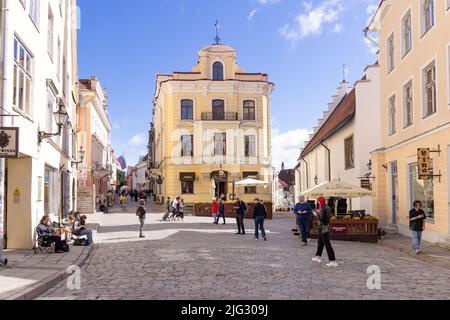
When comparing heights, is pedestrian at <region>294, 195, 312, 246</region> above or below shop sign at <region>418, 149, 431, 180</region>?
below

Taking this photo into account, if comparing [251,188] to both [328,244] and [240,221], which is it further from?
[328,244]

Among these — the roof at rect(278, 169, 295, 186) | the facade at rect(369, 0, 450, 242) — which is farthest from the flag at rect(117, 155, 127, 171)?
the facade at rect(369, 0, 450, 242)

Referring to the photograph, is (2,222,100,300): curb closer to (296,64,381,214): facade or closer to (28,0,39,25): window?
(28,0,39,25): window

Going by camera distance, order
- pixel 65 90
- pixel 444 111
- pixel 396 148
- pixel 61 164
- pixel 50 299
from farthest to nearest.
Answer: pixel 65 90, pixel 61 164, pixel 396 148, pixel 444 111, pixel 50 299

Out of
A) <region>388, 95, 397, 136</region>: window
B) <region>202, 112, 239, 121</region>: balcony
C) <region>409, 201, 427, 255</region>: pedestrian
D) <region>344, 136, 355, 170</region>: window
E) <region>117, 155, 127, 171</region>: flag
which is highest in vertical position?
<region>202, 112, 239, 121</region>: balcony

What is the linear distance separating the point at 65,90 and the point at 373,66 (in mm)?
14816

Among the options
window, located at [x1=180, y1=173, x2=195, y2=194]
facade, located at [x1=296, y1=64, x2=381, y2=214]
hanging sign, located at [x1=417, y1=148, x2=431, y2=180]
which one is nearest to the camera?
hanging sign, located at [x1=417, y1=148, x2=431, y2=180]

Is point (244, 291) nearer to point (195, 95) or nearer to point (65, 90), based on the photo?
point (65, 90)

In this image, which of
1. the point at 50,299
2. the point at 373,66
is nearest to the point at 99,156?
the point at 373,66

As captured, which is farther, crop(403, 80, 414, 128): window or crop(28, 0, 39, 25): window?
crop(403, 80, 414, 128): window

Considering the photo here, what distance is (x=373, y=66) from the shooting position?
995 inches

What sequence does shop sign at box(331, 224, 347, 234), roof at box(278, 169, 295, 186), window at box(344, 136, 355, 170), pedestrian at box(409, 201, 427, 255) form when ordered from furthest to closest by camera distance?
1. roof at box(278, 169, 295, 186)
2. window at box(344, 136, 355, 170)
3. shop sign at box(331, 224, 347, 234)
4. pedestrian at box(409, 201, 427, 255)

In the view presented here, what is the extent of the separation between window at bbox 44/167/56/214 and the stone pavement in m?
3.26

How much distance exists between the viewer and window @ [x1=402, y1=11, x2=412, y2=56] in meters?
19.2
